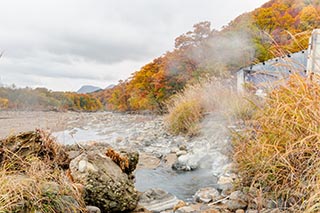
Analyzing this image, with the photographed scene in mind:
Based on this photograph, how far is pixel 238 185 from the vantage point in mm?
2695

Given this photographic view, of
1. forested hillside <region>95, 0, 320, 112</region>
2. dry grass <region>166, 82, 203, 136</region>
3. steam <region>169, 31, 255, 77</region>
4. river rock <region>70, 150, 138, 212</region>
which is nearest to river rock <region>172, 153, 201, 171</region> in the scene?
river rock <region>70, 150, 138, 212</region>

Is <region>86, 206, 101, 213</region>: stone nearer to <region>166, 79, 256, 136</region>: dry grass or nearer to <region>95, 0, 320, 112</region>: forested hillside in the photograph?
<region>166, 79, 256, 136</region>: dry grass

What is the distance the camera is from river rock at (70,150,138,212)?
2492mm

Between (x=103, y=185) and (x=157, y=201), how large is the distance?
65cm

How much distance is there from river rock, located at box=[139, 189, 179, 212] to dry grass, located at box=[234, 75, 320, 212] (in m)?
0.82

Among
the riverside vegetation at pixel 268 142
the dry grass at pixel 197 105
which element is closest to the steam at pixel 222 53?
the dry grass at pixel 197 105

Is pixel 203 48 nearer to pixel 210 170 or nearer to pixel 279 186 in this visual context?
pixel 210 170

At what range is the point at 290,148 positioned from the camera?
1.99m

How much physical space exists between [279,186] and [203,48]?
14182 millimetres

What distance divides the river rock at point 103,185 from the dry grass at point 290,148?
46.0 inches

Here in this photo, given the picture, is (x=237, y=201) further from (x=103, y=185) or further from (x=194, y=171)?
(x=194, y=171)

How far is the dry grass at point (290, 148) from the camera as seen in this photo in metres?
1.96

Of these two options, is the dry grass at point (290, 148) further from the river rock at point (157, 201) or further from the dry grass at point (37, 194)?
the dry grass at point (37, 194)

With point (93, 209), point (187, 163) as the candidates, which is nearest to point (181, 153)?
point (187, 163)
